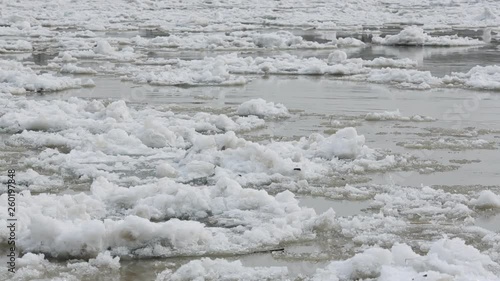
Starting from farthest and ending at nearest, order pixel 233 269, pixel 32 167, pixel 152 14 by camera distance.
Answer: pixel 152 14
pixel 32 167
pixel 233 269

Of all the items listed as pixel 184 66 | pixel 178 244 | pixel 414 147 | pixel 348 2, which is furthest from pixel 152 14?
pixel 178 244

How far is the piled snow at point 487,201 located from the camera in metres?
6.95

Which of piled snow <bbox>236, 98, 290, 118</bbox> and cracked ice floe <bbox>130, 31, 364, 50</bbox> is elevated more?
piled snow <bbox>236, 98, 290, 118</bbox>

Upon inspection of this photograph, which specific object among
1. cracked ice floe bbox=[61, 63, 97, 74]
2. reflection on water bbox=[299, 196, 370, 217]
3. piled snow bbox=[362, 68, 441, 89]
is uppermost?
reflection on water bbox=[299, 196, 370, 217]

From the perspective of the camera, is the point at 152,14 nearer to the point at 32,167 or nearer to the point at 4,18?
the point at 4,18

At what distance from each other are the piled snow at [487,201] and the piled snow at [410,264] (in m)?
1.62

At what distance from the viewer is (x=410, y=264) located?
17.0ft

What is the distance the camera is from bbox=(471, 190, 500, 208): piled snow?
6.95 meters

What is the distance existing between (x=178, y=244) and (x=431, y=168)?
3704mm

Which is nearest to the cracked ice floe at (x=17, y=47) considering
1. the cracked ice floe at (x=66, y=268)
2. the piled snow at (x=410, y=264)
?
the cracked ice floe at (x=66, y=268)

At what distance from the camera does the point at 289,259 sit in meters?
5.63

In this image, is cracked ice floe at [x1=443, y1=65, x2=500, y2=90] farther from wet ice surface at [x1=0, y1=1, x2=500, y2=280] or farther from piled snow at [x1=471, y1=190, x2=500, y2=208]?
piled snow at [x1=471, y1=190, x2=500, y2=208]

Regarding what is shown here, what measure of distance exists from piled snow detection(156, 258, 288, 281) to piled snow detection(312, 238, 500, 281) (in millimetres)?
320

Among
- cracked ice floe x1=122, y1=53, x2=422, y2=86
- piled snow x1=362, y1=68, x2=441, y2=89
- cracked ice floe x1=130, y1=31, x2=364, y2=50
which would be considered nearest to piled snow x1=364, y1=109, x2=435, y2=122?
piled snow x1=362, y1=68, x2=441, y2=89
